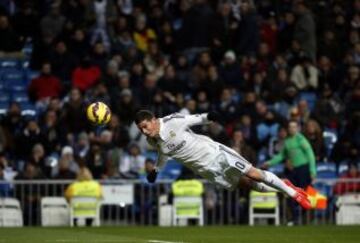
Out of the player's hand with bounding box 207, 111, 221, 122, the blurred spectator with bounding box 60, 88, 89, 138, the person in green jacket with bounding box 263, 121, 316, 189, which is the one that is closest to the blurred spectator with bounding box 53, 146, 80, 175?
the blurred spectator with bounding box 60, 88, 89, 138

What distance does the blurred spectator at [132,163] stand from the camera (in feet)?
89.5

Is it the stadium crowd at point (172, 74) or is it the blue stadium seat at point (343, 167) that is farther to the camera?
the stadium crowd at point (172, 74)

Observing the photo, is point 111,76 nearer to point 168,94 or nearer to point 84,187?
point 168,94

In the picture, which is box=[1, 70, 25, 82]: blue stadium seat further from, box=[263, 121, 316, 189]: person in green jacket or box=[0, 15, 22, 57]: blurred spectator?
box=[263, 121, 316, 189]: person in green jacket

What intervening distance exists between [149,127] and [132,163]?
803 centimetres

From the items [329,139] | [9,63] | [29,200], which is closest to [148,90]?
[9,63]

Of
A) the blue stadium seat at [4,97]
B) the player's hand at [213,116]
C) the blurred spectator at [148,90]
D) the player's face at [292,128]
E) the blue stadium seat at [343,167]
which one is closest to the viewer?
the player's hand at [213,116]

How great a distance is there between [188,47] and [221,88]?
253 centimetres

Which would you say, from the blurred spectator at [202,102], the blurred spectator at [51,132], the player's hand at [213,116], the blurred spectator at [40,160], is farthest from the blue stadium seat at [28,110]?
the player's hand at [213,116]

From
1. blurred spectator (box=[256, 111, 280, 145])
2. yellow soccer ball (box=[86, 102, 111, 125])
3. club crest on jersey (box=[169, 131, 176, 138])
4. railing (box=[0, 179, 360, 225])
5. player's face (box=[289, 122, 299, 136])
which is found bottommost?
railing (box=[0, 179, 360, 225])

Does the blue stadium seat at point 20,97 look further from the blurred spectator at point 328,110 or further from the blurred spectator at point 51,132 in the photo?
the blurred spectator at point 328,110

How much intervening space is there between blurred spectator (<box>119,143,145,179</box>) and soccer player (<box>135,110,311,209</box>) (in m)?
7.14

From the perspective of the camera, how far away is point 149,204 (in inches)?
1045

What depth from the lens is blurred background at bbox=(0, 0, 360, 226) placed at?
1041 inches
